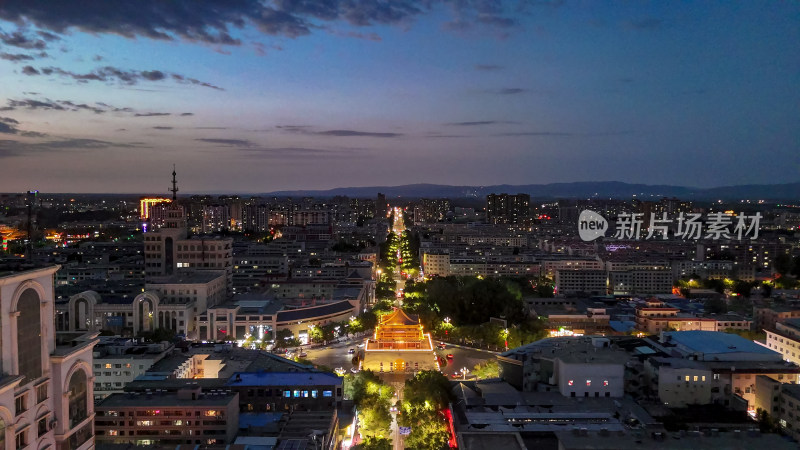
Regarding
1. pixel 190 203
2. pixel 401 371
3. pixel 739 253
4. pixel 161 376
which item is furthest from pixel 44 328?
pixel 190 203

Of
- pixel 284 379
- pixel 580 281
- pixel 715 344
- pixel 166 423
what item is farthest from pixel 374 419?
pixel 580 281

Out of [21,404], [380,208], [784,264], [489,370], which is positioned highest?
[380,208]

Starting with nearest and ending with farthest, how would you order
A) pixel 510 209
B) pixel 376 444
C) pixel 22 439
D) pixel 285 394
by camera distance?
pixel 22 439 < pixel 376 444 < pixel 285 394 < pixel 510 209

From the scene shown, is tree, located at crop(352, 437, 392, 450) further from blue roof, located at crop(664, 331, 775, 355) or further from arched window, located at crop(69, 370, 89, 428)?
blue roof, located at crop(664, 331, 775, 355)

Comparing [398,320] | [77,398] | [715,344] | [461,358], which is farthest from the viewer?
[461,358]

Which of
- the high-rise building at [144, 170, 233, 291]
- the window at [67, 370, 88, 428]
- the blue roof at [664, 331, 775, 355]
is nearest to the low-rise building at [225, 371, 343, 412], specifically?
the window at [67, 370, 88, 428]

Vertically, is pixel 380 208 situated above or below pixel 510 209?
below

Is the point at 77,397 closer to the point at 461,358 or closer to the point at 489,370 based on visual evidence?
the point at 489,370
